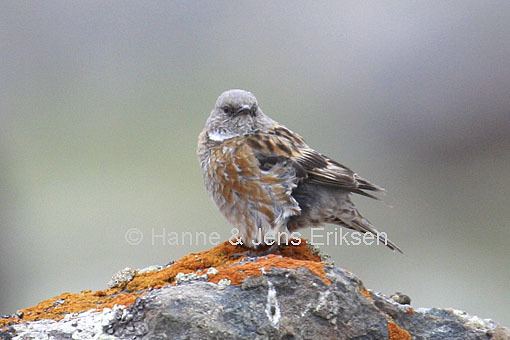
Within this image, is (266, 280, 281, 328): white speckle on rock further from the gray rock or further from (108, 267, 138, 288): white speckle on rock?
(108, 267, 138, 288): white speckle on rock

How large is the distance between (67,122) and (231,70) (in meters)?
3.14

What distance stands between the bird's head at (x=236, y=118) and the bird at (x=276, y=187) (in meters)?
0.14

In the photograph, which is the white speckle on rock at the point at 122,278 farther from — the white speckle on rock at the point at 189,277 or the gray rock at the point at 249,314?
the gray rock at the point at 249,314

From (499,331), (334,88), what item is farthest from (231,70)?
(499,331)

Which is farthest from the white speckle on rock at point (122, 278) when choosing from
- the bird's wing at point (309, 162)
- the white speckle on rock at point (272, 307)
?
the bird's wing at point (309, 162)

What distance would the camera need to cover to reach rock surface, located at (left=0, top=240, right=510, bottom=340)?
451 centimetres

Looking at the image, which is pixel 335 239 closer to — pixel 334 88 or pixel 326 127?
pixel 326 127

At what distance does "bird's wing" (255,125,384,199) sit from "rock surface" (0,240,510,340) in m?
1.69

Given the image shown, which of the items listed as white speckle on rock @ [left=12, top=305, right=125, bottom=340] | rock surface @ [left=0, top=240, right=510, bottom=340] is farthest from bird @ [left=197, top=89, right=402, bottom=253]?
white speckle on rock @ [left=12, top=305, right=125, bottom=340]

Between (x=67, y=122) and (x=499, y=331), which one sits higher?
(x=67, y=122)

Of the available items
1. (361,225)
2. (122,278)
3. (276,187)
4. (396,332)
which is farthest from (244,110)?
(396,332)

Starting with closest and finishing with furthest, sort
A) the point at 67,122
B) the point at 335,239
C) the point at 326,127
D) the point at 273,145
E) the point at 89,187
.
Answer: the point at 273,145 → the point at 335,239 → the point at 89,187 → the point at 326,127 → the point at 67,122

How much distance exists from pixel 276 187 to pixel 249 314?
211cm

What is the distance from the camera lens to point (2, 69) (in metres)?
17.5
